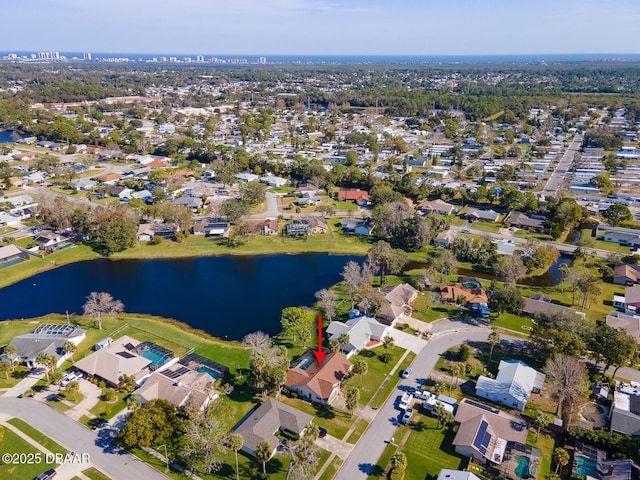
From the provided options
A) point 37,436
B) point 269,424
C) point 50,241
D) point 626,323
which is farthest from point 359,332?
point 50,241

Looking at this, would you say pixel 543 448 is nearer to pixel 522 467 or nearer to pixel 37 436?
pixel 522 467

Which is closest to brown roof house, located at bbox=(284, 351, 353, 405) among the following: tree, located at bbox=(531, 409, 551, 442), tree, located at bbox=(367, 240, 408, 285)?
tree, located at bbox=(531, 409, 551, 442)

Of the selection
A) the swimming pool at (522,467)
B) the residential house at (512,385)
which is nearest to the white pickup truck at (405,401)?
the residential house at (512,385)

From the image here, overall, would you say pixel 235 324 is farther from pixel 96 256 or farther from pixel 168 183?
pixel 168 183

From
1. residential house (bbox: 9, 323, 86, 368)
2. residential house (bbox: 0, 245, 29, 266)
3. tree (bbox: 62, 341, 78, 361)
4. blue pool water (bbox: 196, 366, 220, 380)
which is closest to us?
blue pool water (bbox: 196, 366, 220, 380)

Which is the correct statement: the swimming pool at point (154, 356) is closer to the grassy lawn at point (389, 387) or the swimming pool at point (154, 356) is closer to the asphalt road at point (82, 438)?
the asphalt road at point (82, 438)

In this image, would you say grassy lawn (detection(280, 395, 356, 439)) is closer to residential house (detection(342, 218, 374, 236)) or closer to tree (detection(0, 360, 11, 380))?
tree (detection(0, 360, 11, 380))

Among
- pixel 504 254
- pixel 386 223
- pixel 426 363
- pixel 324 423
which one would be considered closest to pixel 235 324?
pixel 324 423
